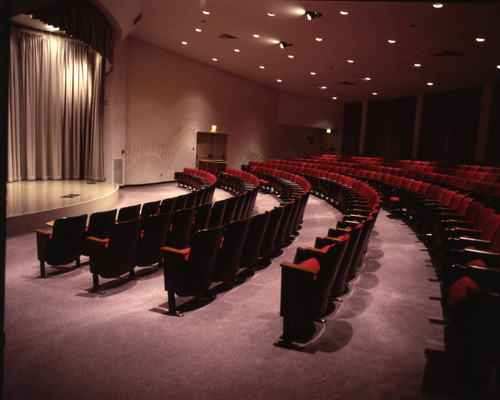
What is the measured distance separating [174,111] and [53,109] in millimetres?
4077

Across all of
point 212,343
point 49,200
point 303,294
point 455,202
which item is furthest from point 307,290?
point 49,200

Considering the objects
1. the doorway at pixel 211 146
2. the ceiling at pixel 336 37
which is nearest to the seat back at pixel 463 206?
the ceiling at pixel 336 37

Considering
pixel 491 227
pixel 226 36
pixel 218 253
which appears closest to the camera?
pixel 218 253

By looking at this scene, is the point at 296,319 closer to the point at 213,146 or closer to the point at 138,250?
the point at 138,250

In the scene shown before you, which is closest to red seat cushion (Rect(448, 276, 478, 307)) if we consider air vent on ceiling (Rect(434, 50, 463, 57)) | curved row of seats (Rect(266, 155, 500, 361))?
curved row of seats (Rect(266, 155, 500, 361))

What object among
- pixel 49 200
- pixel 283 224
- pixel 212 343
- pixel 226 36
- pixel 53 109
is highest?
pixel 226 36

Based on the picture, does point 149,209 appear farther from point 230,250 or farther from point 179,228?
point 230,250

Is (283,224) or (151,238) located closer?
(151,238)

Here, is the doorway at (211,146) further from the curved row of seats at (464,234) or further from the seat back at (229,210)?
the seat back at (229,210)

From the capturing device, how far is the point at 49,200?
6.95m

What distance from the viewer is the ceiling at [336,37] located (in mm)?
7285

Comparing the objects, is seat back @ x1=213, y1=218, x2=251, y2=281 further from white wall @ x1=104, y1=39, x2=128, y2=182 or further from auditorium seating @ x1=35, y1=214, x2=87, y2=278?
white wall @ x1=104, y1=39, x2=128, y2=182

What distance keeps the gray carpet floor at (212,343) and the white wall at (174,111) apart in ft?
26.7

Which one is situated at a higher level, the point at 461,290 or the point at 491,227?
the point at 491,227
